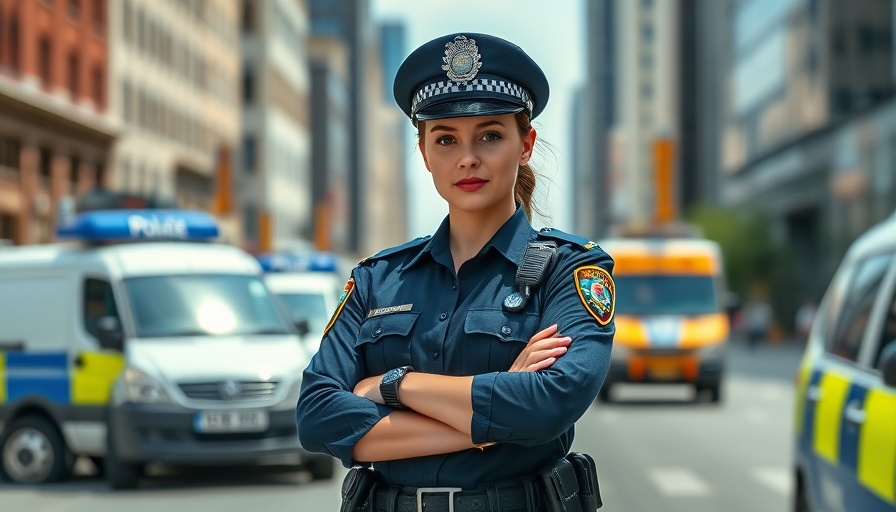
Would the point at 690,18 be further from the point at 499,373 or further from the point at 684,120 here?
the point at 499,373

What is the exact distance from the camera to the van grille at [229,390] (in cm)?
1342

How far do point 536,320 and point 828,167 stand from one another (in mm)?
55238

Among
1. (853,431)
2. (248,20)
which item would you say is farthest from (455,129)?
(248,20)

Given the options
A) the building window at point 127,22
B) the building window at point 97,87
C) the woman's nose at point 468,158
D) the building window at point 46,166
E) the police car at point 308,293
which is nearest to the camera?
the woman's nose at point 468,158

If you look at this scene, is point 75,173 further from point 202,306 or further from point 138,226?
point 202,306

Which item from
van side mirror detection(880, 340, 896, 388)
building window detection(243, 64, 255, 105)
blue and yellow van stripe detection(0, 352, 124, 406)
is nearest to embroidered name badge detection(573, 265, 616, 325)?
van side mirror detection(880, 340, 896, 388)

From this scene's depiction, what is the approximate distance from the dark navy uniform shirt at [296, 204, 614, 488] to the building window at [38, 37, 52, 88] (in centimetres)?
4368

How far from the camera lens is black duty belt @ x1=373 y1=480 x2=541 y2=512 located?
3.43m

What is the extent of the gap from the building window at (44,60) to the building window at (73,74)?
2.24 metres

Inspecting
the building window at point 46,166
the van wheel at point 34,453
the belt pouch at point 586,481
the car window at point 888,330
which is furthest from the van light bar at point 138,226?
the building window at point 46,166

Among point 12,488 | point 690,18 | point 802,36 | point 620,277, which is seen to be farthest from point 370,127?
point 12,488

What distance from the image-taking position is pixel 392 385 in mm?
3545

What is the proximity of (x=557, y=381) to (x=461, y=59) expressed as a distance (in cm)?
75

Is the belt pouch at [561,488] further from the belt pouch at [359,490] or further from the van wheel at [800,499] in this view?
the van wheel at [800,499]
